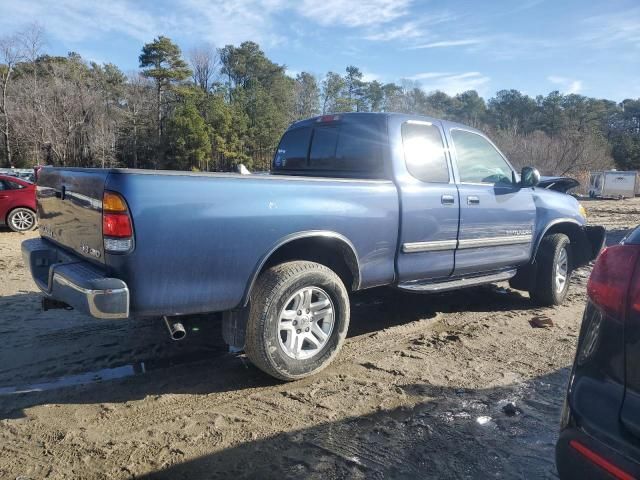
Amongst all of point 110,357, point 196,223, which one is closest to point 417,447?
point 196,223

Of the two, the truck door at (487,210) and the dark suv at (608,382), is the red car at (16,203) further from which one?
the dark suv at (608,382)

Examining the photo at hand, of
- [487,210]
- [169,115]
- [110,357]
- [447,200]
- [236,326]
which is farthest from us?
[169,115]

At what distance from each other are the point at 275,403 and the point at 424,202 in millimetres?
2141

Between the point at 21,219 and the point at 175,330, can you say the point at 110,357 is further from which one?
the point at 21,219

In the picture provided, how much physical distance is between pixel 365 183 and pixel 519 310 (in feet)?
9.66

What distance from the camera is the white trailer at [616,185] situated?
116 feet

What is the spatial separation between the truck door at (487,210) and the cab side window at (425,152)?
8.0 inches

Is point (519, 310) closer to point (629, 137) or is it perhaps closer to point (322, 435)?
point (322, 435)

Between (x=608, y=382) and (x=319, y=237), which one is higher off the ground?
(x=319, y=237)

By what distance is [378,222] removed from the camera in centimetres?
407

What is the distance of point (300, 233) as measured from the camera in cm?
359

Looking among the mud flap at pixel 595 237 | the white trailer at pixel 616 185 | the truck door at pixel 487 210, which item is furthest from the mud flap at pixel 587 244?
the white trailer at pixel 616 185

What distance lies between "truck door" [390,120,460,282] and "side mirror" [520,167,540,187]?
106cm

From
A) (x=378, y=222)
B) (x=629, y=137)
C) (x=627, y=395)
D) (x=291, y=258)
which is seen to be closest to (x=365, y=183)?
(x=378, y=222)
